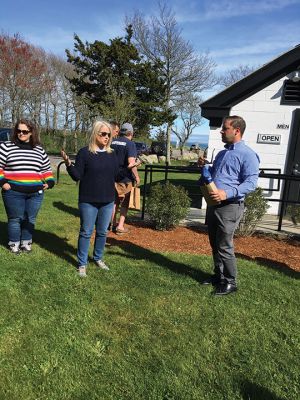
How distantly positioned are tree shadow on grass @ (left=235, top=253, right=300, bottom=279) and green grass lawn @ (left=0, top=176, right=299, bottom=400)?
7 centimetres

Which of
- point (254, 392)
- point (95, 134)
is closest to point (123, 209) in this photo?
point (95, 134)

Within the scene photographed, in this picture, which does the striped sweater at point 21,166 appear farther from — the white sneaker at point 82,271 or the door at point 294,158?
the door at point 294,158

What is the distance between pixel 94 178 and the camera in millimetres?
4281

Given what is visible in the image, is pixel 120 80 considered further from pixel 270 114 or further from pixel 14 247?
pixel 14 247

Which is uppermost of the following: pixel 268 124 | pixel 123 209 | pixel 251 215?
pixel 268 124

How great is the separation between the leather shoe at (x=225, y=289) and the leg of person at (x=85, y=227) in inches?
59.6

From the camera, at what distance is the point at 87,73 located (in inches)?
1110

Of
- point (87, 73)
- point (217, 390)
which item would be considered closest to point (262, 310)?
point (217, 390)

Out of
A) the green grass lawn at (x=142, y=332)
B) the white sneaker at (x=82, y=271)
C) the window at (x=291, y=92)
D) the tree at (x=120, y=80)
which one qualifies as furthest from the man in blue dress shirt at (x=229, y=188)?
the tree at (x=120, y=80)

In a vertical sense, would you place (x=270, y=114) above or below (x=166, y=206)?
above

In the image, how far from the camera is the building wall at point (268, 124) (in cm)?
847

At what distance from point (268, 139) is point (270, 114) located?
1.81 ft

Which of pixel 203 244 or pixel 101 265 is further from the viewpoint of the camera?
pixel 203 244

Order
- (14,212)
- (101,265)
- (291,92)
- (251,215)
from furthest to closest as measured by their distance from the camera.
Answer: (291,92), (251,215), (14,212), (101,265)
